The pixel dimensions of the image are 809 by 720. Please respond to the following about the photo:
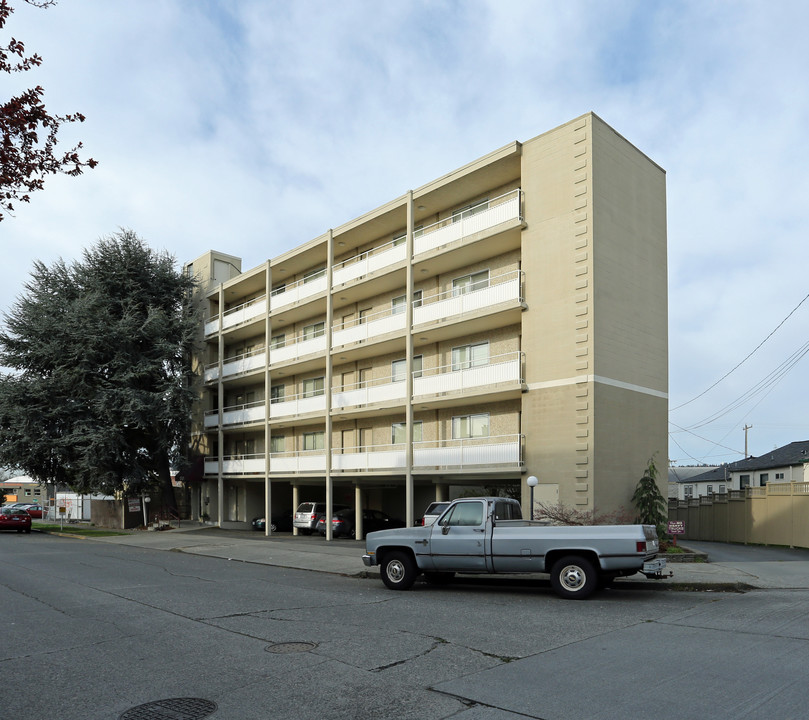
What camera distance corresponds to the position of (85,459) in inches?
1346

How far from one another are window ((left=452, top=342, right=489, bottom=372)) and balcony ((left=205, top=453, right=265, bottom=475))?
495 inches

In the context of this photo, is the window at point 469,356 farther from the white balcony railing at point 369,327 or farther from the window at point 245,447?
the window at point 245,447

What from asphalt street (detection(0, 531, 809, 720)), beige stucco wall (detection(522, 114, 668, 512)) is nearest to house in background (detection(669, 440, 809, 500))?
beige stucco wall (detection(522, 114, 668, 512))

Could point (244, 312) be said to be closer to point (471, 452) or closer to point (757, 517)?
point (471, 452)

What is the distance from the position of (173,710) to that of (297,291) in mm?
28205

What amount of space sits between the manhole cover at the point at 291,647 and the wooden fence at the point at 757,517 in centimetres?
2351

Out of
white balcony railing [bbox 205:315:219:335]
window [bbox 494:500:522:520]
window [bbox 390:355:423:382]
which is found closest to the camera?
window [bbox 494:500:522:520]

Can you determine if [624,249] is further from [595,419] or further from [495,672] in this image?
[495,672]

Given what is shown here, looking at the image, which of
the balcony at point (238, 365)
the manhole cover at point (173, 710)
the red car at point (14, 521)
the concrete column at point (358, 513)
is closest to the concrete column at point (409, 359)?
the concrete column at point (358, 513)

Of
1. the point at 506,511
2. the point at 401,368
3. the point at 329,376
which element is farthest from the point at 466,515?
the point at 329,376

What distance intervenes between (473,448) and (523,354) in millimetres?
3503

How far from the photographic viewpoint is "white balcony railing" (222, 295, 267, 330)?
36.2 meters

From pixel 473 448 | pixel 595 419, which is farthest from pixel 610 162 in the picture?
pixel 473 448

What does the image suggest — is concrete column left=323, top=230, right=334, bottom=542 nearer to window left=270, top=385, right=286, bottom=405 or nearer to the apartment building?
the apartment building
